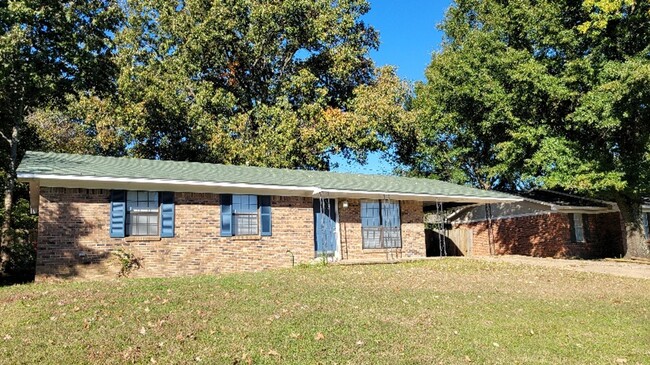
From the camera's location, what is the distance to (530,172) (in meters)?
23.2

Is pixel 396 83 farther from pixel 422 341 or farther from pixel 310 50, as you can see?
pixel 422 341

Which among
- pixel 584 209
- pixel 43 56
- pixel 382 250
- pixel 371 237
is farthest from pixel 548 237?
pixel 43 56

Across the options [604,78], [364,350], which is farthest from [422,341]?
[604,78]

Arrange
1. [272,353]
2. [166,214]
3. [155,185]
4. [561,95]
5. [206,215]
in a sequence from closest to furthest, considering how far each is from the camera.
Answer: [272,353] → [155,185] → [166,214] → [206,215] → [561,95]

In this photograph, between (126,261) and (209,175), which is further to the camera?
(209,175)

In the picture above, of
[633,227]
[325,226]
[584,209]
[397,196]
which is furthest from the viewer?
[584,209]

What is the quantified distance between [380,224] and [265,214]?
476 centimetres

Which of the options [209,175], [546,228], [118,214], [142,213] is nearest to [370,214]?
[209,175]

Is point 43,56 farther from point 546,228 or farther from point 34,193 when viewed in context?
point 546,228

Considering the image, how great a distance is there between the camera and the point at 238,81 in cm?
3061

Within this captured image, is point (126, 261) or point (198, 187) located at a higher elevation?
point (198, 187)

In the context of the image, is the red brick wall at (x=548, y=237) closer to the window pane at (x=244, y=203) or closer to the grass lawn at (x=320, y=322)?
the grass lawn at (x=320, y=322)

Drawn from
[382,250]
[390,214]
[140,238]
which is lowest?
[382,250]

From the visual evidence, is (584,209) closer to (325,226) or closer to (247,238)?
(325,226)
